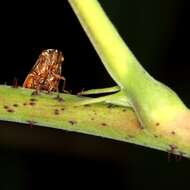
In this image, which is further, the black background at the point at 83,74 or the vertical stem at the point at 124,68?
the black background at the point at 83,74

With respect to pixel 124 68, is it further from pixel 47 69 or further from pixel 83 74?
pixel 83 74

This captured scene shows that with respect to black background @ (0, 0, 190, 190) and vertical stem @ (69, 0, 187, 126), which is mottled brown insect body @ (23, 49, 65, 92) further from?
vertical stem @ (69, 0, 187, 126)

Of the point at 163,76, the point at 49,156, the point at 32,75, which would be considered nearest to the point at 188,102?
the point at 163,76

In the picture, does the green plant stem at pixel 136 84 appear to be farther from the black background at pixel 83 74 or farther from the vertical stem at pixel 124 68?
the black background at pixel 83 74

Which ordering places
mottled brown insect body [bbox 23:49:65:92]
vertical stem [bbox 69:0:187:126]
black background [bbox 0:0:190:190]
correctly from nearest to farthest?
1. vertical stem [bbox 69:0:187:126]
2. mottled brown insect body [bbox 23:49:65:92]
3. black background [bbox 0:0:190:190]

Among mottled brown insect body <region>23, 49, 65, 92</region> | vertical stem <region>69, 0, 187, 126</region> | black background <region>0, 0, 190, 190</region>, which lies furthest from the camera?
black background <region>0, 0, 190, 190</region>

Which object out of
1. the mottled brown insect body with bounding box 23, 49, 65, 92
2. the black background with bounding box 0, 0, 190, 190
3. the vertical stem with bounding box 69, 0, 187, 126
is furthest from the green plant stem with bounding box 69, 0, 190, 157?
the black background with bounding box 0, 0, 190, 190

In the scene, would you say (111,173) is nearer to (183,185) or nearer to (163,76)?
(183,185)

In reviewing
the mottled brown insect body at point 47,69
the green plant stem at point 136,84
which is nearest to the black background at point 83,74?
the mottled brown insect body at point 47,69

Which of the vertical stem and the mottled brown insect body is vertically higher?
the vertical stem
